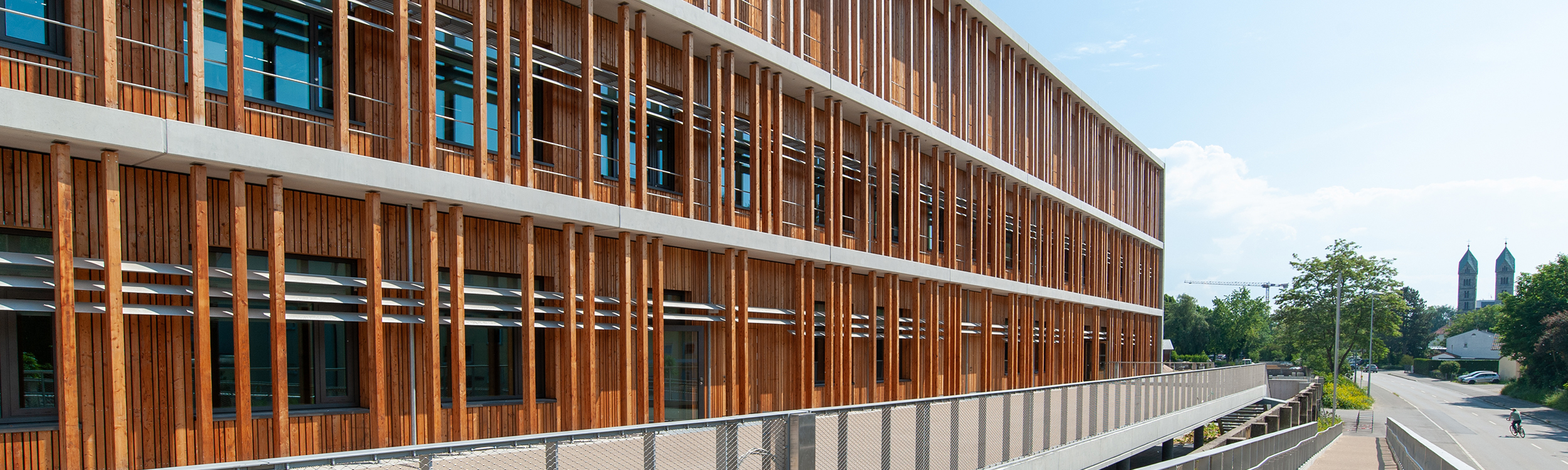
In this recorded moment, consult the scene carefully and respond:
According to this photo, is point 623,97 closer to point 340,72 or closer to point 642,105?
point 642,105

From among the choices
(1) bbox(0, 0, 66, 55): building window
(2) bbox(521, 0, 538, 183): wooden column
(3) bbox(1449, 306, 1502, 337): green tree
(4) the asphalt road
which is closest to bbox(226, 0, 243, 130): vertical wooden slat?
(1) bbox(0, 0, 66, 55): building window

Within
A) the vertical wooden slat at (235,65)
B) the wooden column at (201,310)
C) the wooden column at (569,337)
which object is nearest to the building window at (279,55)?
the vertical wooden slat at (235,65)

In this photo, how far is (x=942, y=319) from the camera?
24281mm

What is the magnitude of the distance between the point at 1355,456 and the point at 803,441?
84.7 ft

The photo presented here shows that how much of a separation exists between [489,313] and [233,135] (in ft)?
13.9

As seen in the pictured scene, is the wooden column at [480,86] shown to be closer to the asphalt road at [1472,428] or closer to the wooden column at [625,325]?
the wooden column at [625,325]

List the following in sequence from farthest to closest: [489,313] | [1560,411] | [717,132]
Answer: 1. [1560,411]
2. [717,132]
3. [489,313]

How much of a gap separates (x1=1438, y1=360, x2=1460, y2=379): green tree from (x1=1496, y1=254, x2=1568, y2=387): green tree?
2627 centimetres

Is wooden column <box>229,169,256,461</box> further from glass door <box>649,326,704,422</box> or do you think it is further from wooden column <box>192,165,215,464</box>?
glass door <box>649,326,704,422</box>

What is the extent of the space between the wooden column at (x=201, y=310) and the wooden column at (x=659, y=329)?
6.44 metres

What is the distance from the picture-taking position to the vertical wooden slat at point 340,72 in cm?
1052

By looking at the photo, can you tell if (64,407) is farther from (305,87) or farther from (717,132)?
(717,132)

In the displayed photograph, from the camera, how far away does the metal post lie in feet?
35.0

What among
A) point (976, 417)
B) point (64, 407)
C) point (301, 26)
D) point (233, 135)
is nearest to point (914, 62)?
point (976, 417)
